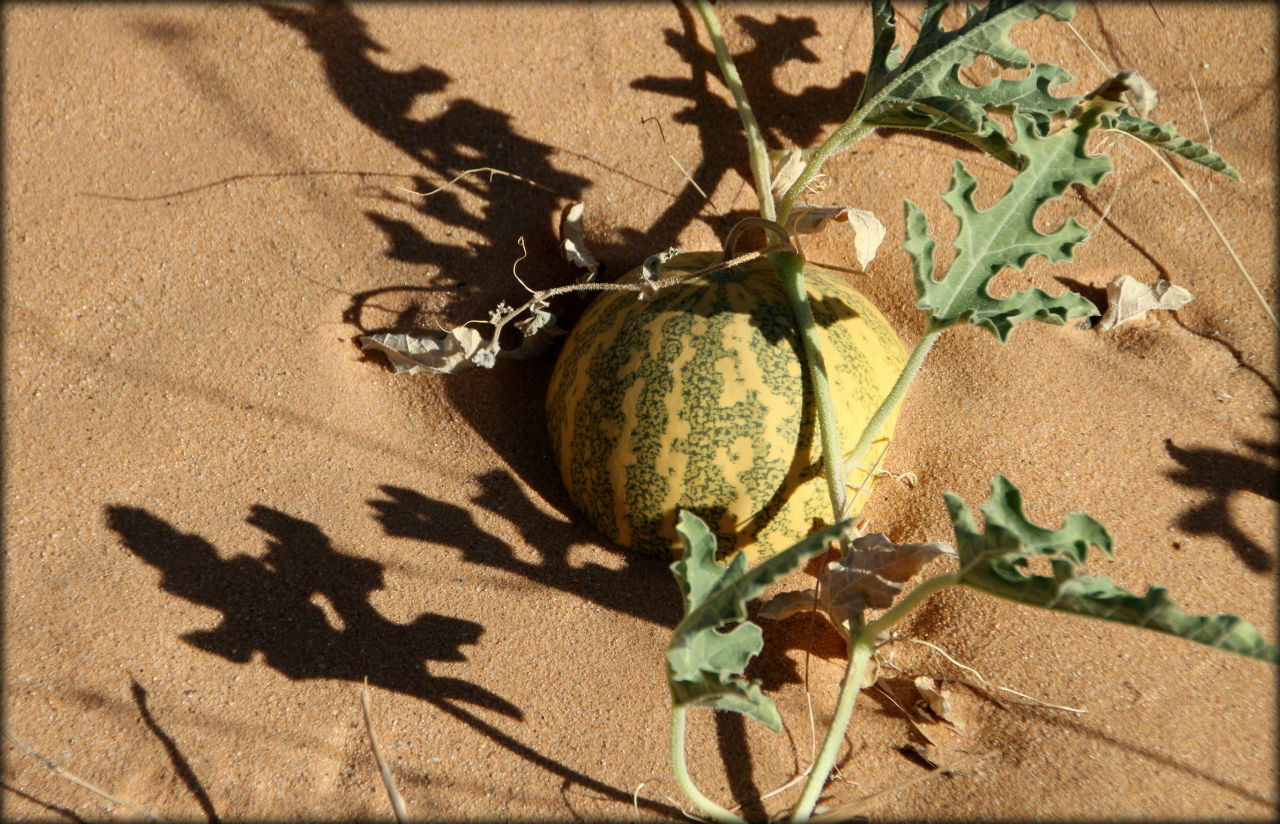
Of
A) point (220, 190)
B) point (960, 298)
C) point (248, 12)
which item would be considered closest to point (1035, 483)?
point (960, 298)

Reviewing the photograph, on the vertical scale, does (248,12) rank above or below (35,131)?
above

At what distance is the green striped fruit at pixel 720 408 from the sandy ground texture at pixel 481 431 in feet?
1.06

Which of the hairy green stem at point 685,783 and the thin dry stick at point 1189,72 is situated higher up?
the thin dry stick at point 1189,72

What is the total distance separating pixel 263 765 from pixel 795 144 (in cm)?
254

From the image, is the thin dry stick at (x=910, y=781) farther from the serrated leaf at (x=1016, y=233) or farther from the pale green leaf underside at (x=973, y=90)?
the pale green leaf underside at (x=973, y=90)

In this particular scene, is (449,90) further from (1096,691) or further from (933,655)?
(1096,691)

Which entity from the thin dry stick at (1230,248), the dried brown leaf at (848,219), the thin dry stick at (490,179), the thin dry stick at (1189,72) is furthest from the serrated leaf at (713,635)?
the thin dry stick at (1189,72)

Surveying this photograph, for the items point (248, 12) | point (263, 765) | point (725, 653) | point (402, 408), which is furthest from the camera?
point (248, 12)

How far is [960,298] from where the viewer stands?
1.89 meters

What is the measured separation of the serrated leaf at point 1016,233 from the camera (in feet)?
6.12

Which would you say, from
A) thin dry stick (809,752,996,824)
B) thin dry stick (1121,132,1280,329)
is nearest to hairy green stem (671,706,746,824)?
thin dry stick (809,752,996,824)

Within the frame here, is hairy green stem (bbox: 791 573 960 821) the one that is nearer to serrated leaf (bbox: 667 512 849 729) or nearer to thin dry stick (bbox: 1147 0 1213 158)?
serrated leaf (bbox: 667 512 849 729)

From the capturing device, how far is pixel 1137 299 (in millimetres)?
2783

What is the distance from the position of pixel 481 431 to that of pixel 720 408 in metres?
0.92
